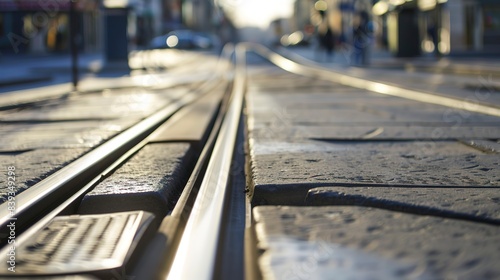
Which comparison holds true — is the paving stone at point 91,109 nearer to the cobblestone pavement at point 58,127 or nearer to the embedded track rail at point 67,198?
the cobblestone pavement at point 58,127

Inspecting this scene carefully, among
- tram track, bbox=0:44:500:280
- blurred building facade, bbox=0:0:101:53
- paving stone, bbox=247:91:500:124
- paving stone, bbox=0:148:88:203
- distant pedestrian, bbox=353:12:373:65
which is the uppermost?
blurred building facade, bbox=0:0:101:53

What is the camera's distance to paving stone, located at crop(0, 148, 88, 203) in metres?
3.27

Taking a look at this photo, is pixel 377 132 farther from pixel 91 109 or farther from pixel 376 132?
Result: pixel 91 109

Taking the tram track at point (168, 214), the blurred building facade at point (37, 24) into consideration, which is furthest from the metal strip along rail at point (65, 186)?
the blurred building facade at point (37, 24)

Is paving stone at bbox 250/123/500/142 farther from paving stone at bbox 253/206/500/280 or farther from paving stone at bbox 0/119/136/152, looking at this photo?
paving stone at bbox 253/206/500/280

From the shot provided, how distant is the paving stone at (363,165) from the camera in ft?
10.1

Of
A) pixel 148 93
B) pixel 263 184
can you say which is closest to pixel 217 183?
pixel 263 184

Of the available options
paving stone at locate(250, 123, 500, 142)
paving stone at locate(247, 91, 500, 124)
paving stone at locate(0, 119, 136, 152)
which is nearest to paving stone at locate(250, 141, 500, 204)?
paving stone at locate(250, 123, 500, 142)

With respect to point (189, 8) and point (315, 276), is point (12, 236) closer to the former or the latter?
point (315, 276)

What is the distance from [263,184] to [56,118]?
4.45 metres

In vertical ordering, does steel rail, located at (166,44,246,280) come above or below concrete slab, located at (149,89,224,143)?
below

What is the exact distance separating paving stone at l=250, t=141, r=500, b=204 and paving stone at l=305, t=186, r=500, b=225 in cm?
14

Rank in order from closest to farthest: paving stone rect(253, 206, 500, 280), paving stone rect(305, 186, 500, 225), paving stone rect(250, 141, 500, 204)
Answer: paving stone rect(253, 206, 500, 280) → paving stone rect(305, 186, 500, 225) → paving stone rect(250, 141, 500, 204)

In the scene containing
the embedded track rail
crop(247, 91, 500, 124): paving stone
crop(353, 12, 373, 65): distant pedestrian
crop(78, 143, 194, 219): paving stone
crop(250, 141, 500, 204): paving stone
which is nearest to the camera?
the embedded track rail
